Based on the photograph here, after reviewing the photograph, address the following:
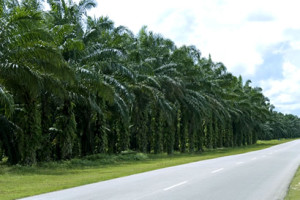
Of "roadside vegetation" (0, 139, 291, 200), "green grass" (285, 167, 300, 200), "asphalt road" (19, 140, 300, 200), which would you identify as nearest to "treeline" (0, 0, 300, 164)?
"roadside vegetation" (0, 139, 291, 200)

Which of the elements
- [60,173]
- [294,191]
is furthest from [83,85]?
[294,191]

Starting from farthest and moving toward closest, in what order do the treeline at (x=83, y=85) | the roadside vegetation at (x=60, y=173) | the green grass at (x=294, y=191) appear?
1. the treeline at (x=83, y=85)
2. the roadside vegetation at (x=60, y=173)
3. the green grass at (x=294, y=191)

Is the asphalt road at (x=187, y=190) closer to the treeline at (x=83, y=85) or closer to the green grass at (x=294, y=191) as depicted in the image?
the green grass at (x=294, y=191)

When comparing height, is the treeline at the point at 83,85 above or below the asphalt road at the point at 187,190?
above

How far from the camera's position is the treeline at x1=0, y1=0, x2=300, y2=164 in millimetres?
18688

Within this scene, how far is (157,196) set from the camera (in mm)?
10242

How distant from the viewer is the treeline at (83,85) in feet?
61.3

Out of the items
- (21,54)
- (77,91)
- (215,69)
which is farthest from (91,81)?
(215,69)

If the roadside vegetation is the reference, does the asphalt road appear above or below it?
below

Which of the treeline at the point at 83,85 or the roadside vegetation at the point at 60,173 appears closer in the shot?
the roadside vegetation at the point at 60,173

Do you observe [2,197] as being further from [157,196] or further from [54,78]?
[54,78]

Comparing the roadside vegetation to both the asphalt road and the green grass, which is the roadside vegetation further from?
the green grass

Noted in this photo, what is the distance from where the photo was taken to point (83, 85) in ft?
78.6

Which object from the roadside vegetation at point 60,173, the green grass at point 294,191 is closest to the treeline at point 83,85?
the roadside vegetation at point 60,173
